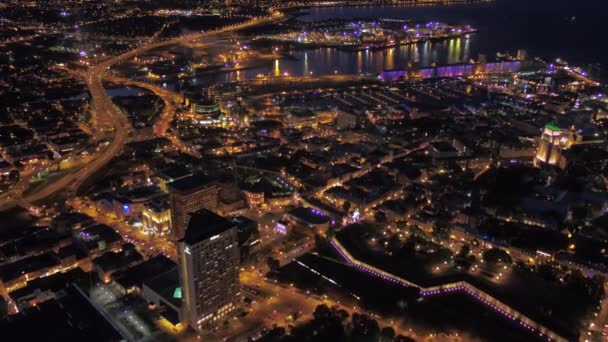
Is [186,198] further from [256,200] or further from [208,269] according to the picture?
[208,269]

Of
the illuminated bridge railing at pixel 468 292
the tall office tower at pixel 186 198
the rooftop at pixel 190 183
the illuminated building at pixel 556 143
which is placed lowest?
the illuminated bridge railing at pixel 468 292

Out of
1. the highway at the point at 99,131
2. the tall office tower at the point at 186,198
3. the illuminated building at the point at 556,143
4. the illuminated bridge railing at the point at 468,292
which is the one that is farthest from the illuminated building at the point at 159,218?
the illuminated building at the point at 556,143

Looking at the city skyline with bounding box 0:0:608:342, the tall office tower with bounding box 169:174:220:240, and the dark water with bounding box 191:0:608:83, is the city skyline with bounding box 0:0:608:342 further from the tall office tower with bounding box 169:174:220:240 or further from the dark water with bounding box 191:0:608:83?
the dark water with bounding box 191:0:608:83

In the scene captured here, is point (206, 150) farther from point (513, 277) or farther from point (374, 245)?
point (513, 277)

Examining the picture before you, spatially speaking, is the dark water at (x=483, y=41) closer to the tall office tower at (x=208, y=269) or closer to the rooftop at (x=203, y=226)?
the rooftop at (x=203, y=226)

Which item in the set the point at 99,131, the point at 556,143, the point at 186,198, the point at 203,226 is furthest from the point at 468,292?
the point at 99,131

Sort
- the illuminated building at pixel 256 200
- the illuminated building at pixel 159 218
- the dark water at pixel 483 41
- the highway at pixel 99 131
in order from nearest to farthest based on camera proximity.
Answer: the illuminated building at pixel 159 218, the illuminated building at pixel 256 200, the highway at pixel 99 131, the dark water at pixel 483 41
